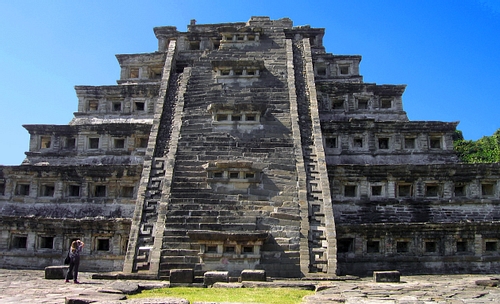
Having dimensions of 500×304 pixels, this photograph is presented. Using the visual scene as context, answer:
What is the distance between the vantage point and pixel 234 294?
365 inches

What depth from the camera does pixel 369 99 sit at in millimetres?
20438

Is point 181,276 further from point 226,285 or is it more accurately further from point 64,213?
point 64,213

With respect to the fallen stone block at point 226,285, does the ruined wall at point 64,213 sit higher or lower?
higher

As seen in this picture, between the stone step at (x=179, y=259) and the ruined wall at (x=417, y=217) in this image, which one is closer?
the stone step at (x=179, y=259)

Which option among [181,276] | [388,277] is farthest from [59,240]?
[388,277]

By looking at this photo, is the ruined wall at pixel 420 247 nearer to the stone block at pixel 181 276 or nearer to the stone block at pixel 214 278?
the stone block at pixel 214 278

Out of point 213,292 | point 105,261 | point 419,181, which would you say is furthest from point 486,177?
point 105,261

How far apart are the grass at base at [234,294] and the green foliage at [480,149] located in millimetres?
30762

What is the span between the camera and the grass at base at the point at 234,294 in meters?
8.66

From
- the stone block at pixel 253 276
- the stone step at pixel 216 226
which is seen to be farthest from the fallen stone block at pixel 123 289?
the stone step at pixel 216 226

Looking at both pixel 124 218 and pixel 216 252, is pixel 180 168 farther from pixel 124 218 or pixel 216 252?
pixel 216 252

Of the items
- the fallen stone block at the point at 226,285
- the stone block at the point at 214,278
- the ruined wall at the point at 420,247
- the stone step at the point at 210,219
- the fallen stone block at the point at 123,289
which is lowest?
the fallen stone block at the point at 123,289

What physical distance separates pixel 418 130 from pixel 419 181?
2368 mm

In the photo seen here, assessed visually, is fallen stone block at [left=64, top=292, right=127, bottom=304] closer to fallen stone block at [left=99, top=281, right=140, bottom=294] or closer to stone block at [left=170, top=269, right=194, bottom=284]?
fallen stone block at [left=99, top=281, right=140, bottom=294]
